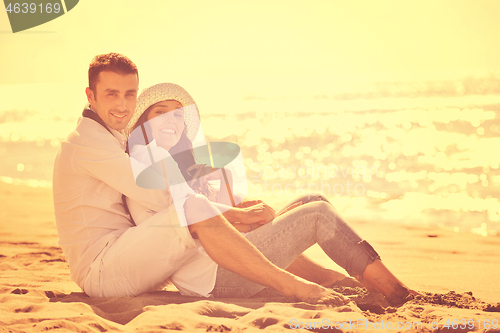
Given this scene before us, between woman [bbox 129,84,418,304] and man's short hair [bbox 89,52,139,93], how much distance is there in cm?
33

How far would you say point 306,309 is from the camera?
2549 mm

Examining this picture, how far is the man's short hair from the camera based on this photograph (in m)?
2.90

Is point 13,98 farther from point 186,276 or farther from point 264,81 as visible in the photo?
point 186,276

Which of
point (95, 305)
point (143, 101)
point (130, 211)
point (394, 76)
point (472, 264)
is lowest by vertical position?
point (472, 264)

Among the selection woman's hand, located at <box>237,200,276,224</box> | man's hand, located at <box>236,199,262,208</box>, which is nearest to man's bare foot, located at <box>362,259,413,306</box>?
woman's hand, located at <box>237,200,276,224</box>

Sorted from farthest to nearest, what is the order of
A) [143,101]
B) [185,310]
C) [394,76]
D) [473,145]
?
[394,76]
[473,145]
[143,101]
[185,310]

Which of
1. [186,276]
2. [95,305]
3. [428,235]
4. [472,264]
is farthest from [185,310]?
[428,235]

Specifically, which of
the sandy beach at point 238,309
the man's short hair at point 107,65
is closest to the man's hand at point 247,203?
the sandy beach at point 238,309

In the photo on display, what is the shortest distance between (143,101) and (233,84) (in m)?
19.3

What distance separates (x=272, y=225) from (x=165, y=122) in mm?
1002

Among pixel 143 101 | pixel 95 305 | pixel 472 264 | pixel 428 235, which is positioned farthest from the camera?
pixel 428 235

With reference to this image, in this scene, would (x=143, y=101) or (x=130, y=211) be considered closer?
(x=130, y=211)

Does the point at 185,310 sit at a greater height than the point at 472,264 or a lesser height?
greater

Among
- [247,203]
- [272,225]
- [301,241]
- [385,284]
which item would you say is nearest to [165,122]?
[247,203]
